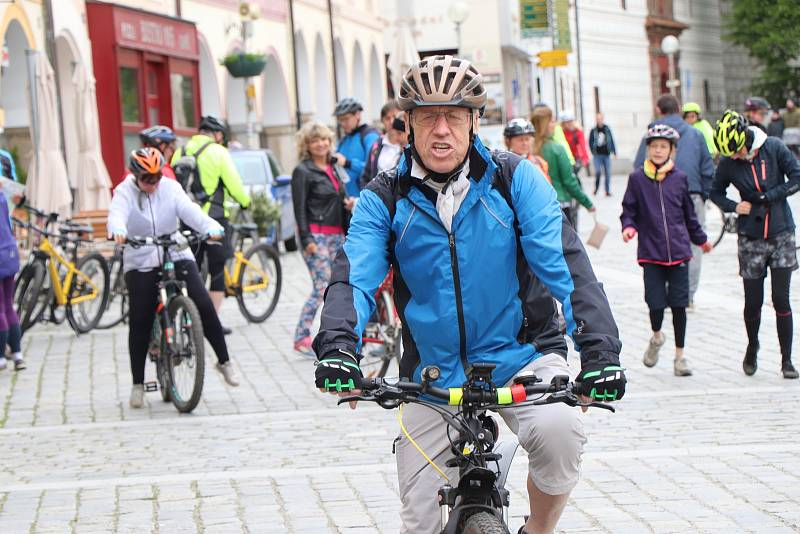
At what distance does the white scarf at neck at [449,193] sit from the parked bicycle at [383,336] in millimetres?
6216

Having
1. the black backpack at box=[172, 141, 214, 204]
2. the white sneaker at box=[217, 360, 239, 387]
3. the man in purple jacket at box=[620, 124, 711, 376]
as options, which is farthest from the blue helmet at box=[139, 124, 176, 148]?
the man in purple jacket at box=[620, 124, 711, 376]

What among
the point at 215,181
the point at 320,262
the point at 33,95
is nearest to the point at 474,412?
the point at 320,262

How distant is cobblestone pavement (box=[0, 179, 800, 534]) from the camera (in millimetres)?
6820

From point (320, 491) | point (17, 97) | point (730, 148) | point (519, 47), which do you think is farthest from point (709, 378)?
point (519, 47)

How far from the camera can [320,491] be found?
24.3 ft

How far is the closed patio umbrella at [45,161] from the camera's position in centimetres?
1898

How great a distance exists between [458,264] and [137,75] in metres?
25.2

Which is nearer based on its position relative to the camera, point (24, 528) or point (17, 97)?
point (24, 528)

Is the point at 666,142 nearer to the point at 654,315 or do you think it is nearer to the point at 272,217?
the point at 654,315

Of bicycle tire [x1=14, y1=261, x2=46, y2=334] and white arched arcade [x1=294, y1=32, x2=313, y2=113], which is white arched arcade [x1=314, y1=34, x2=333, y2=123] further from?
bicycle tire [x1=14, y1=261, x2=46, y2=334]

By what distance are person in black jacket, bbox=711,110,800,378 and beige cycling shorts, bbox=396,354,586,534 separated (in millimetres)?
6118

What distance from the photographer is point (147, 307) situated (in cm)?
1045

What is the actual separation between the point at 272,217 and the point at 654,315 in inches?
468

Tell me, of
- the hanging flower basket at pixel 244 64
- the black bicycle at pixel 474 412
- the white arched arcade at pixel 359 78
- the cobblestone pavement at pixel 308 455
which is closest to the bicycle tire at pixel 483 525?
the black bicycle at pixel 474 412
